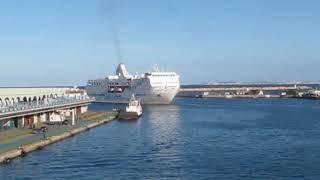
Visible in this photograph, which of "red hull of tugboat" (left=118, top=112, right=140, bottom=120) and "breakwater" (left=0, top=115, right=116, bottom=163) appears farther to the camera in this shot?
"red hull of tugboat" (left=118, top=112, right=140, bottom=120)

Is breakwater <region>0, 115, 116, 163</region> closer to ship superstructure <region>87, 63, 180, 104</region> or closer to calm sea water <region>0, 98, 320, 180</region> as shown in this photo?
calm sea water <region>0, 98, 320, 180</region>

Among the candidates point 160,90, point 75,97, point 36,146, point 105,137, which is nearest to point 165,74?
point 160,90

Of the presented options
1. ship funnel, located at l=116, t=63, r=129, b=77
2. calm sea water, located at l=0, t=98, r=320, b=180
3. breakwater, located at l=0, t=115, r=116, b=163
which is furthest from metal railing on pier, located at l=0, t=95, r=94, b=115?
ship funnel, located at l=116, t=63, r=129, b=77

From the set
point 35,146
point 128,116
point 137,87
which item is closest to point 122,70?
point 137,87

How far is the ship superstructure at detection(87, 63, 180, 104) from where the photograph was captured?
534 feet

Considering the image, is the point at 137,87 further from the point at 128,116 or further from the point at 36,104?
the point at 36,104

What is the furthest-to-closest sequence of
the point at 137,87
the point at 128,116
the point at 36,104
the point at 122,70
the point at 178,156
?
the point at 122,70, the point at 137,87, the point at 128,116, the point at 36,104, the point at 178,156

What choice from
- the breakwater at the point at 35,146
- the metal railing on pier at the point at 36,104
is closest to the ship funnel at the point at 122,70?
the metal railing on pier at the point at 36,104

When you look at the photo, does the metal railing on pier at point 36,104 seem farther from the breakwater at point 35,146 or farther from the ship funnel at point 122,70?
the ship funnel at point 122,70

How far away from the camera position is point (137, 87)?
552ft

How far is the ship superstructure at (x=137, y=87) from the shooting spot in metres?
163

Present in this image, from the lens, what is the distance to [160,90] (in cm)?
16250

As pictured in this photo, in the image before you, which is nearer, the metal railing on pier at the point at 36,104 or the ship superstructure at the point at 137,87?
the metal railing on pier at the point at 36,104

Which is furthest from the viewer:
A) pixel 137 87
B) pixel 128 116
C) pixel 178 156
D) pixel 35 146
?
pixel 137 87
